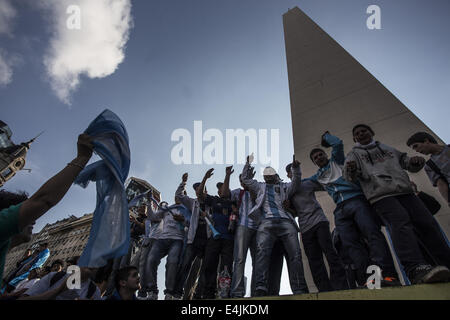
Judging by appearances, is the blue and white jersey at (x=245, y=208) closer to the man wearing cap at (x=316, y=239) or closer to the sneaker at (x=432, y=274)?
the man wearing cap at (x=316, y=239)

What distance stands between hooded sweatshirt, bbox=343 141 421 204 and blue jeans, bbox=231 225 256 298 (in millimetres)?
1491

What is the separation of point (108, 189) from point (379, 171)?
250 cm

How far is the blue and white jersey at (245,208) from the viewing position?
3.35 metres

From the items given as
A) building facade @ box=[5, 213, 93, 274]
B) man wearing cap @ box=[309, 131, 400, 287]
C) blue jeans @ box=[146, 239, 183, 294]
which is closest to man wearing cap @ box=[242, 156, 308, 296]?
man wearing cap @ box=[309, 131, 400, 287]

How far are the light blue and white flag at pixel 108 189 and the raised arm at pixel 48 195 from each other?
1.27 feet

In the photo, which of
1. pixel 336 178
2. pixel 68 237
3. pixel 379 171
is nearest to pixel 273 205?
pixel 336 178

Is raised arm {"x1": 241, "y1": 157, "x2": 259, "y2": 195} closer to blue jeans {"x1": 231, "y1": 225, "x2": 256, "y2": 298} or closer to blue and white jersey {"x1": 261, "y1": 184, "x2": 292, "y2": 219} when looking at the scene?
A: blue and white jersey {"x1": 261, "y1": 184, "x2": 292, "y2": 219}

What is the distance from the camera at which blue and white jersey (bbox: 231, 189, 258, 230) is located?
3348 mm

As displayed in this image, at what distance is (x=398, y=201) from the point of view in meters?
2.20

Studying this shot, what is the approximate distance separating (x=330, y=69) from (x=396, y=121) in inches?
103

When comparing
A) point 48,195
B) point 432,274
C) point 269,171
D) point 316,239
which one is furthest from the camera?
point 269,171

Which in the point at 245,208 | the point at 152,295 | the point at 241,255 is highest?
the point at 245,208

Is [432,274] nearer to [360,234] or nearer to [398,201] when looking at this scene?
[398,201]

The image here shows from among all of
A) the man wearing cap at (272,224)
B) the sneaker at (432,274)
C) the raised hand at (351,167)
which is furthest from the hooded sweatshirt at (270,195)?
the sneaker at (432,274)
